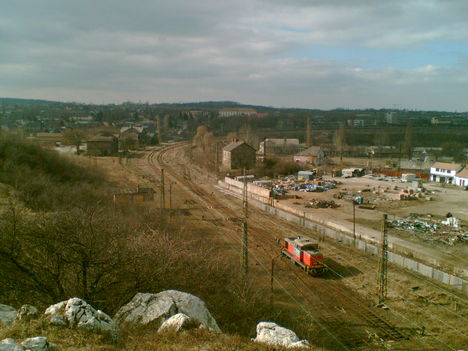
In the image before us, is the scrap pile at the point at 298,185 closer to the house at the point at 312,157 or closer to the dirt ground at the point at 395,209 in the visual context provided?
the dirt ground at the point at 395,209

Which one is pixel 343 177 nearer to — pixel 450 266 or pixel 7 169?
pixel 450 266

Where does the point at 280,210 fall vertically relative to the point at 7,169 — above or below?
below

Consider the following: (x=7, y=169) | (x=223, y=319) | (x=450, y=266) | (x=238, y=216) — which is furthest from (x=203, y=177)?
(x=223, y=319)

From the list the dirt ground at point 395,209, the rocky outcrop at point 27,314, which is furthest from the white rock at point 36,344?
the dirt ground at point 395,209

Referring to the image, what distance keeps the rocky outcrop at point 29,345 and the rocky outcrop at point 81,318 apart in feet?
2.35

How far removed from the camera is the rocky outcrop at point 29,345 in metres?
4.33

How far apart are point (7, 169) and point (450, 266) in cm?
2645

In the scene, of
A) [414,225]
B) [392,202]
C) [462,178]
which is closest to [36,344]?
[414,225]

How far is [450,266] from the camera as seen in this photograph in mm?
15461

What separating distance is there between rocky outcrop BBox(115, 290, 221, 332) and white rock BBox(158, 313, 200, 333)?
282mm

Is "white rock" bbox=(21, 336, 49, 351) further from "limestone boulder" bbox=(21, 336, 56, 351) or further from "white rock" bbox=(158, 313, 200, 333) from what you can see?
"white rock" bbox=(158, 313, 200, 333)

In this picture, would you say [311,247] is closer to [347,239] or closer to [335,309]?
[335,309]

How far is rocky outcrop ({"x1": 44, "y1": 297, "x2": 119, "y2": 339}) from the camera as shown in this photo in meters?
5.38

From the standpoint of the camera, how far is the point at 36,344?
450 cm
